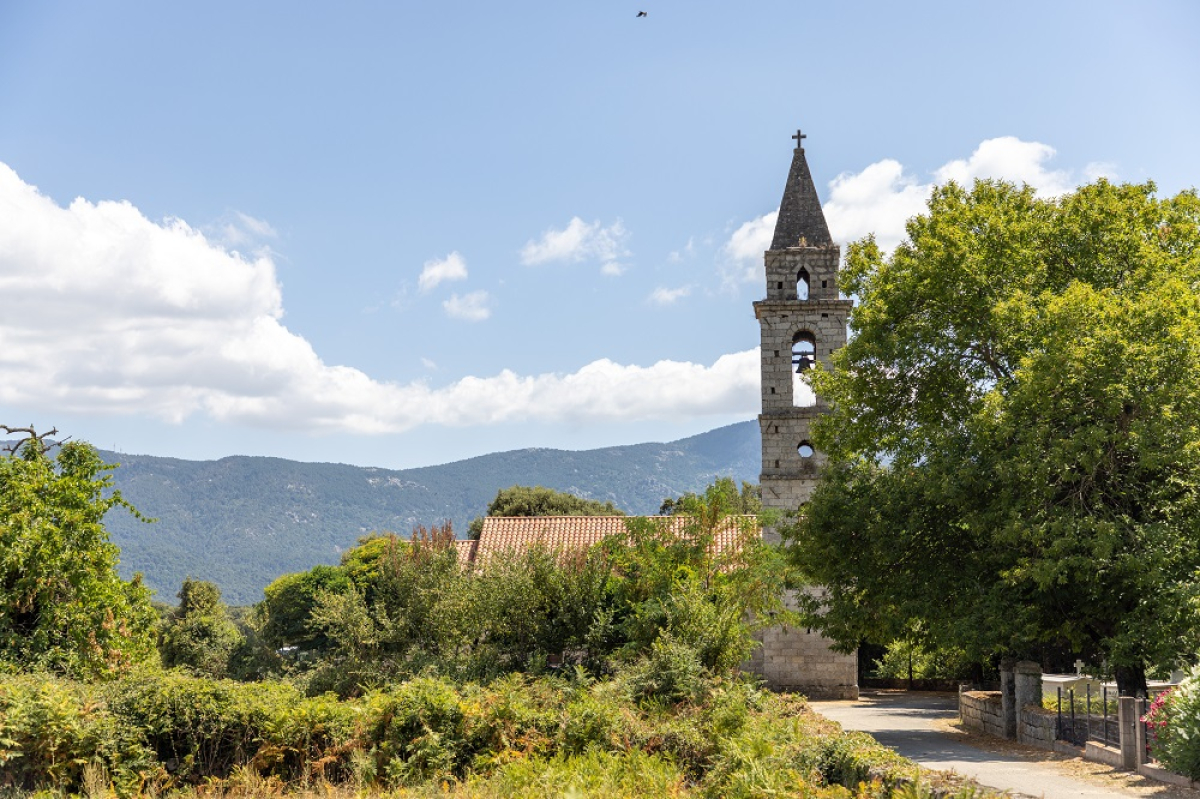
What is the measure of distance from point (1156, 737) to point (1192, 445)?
529 centimetres

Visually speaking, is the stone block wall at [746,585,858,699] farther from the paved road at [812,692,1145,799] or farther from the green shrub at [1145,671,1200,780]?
the green shrub at [1145,671,1200,780]

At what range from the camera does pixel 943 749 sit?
66.3 ft

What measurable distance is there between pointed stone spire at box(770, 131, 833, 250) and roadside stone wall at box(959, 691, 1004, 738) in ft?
49.7

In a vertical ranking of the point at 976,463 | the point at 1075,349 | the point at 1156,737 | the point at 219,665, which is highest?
the point at 1075,349

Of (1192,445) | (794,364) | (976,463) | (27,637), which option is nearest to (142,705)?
(27,637)

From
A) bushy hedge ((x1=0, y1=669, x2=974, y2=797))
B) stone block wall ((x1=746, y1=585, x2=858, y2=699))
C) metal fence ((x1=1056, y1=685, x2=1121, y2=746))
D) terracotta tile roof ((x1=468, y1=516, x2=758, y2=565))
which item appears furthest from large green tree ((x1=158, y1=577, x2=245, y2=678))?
metal fence ((x1=1056, y1=685, x2=1121, y2=746))

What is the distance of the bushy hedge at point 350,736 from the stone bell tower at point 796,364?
15.9 metres

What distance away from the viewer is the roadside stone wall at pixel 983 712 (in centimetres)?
2242

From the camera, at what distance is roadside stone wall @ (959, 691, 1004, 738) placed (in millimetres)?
22422

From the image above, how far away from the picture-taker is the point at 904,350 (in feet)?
77.5

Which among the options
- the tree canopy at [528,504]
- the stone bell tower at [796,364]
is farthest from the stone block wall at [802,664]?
the tree canopy at [528,504]

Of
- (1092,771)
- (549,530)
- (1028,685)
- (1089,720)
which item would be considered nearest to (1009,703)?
(1028,685)

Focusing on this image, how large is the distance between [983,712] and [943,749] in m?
3.79

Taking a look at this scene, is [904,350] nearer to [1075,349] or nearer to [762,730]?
[1075,349]
